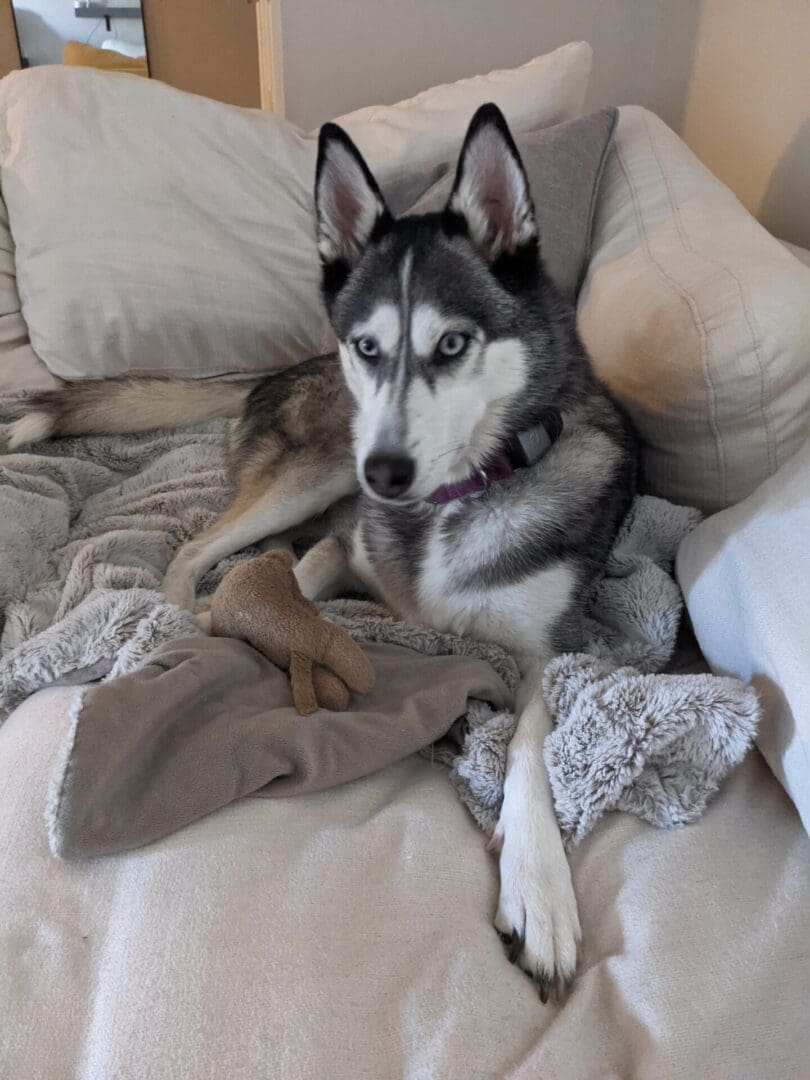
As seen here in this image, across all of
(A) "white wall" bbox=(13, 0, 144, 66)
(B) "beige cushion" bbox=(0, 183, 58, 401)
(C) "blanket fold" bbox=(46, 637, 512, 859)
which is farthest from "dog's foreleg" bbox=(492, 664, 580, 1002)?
(A) "white wall" bbox=(13, 0, 144, 66)

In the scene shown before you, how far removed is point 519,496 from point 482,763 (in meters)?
0.48

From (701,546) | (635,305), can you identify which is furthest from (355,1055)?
(635,305)

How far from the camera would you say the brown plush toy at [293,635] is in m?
1.13

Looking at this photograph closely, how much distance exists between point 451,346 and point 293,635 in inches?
20.0

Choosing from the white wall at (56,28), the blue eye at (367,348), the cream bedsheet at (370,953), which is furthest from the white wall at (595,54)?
the white wall at (56,28)

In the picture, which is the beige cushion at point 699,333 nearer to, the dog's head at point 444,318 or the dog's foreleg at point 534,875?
the dog's head at point 444,318

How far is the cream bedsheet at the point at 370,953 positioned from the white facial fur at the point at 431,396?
51 cm

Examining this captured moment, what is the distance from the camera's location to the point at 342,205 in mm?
1370

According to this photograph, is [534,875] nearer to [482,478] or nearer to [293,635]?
[293,635]

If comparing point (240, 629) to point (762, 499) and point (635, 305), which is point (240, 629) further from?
point (635, 305)

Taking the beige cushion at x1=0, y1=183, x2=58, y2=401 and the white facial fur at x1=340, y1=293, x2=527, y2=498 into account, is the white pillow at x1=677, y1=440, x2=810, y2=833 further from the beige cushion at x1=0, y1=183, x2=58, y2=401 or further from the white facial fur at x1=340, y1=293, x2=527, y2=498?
the beige cushion at x1=0, y1=183, x2=58, y2=401

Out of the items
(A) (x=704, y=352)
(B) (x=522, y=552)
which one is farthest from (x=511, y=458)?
(A) (x=704, y=352)

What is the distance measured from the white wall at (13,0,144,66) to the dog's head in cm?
375

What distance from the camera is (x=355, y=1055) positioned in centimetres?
74
